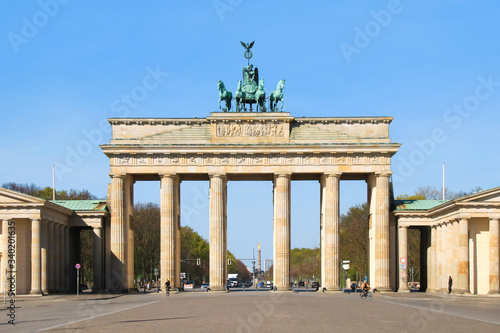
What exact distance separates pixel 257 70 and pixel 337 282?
75.9 feet

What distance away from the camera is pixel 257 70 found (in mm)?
78062

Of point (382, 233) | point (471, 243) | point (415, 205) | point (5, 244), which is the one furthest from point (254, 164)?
point (5, 244)

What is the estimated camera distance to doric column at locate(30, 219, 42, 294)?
64250 mm

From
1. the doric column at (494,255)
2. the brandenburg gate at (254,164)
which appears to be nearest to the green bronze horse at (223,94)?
the brandenburg gate at (254,164)

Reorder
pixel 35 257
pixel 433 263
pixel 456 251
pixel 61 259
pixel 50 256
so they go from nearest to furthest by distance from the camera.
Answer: pixel 35 257
pixel 456 251
pixel 50 256
pixel 61 259
pixel 433 263

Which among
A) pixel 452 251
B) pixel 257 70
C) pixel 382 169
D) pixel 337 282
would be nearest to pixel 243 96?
pixel 257 70

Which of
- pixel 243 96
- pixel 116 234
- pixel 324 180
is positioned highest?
pixel 243 96

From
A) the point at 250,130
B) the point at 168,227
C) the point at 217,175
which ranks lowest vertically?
the point at 168,227

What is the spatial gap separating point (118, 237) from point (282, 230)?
16.0m

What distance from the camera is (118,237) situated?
7344 cm

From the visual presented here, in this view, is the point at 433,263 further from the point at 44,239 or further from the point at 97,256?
the point at 44,239

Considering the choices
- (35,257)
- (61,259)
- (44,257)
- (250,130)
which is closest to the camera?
(35,257)

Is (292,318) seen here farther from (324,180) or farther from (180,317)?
(324,180)

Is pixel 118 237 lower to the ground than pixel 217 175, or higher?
lower
